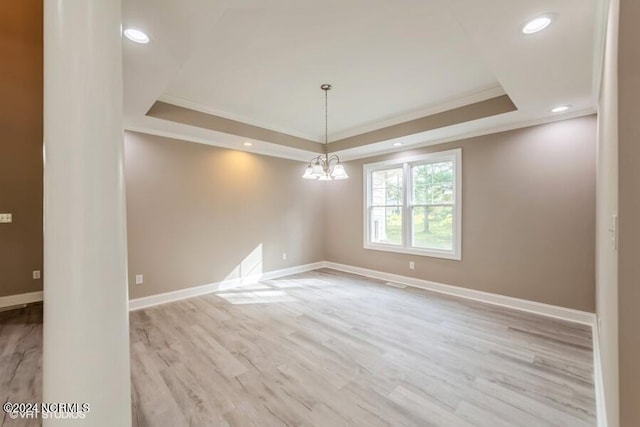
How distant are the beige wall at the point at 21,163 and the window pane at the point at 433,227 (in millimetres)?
5925

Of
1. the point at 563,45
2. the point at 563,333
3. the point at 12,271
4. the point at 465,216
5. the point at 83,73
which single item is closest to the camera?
the point at 83,73

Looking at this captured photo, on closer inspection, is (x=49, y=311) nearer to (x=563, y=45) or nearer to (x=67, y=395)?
(x=67, y=395)

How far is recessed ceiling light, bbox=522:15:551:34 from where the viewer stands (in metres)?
1.70

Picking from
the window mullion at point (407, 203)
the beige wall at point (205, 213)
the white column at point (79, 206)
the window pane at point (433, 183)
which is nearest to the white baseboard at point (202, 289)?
the beige wall at point (205, 213)

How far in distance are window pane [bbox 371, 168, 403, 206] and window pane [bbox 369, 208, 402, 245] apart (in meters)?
0.16

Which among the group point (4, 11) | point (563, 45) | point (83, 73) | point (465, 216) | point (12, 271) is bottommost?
point (12, 271)

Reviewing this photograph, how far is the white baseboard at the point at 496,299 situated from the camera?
318cm

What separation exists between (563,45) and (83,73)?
2948 millimetres

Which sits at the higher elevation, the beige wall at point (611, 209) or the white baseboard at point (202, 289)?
the beige wall at point (611, 209)

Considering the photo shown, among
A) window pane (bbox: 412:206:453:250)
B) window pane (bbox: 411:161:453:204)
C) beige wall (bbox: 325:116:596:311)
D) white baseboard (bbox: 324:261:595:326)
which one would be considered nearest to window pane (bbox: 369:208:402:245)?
window pane (bbox: 412:206:453:250)

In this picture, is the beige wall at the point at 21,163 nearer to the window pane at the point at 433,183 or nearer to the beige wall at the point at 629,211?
the beige wall at the point at 629,211

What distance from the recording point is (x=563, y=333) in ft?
9.41

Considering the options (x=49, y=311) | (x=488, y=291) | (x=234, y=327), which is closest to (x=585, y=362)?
(x=488, y=291)

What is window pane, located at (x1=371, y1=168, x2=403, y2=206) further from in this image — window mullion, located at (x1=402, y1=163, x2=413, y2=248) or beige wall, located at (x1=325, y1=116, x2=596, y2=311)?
beige wall, located at (x1=325, y1=116, x2=596, y2=311)
